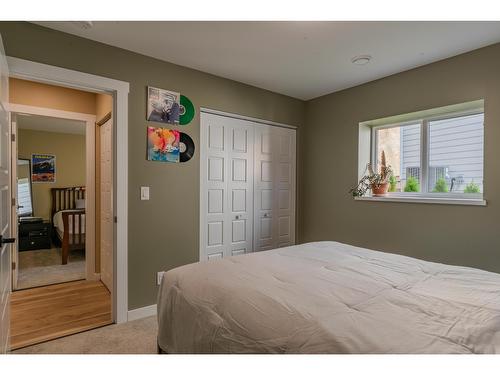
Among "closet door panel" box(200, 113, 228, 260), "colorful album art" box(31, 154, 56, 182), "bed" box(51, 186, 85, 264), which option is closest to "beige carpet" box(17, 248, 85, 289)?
"bed" box(51, 186, 85, 264)


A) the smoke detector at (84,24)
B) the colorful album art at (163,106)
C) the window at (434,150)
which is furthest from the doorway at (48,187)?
the window at (434,150)

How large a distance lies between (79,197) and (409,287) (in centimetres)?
660

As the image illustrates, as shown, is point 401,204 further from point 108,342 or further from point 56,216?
point 56,216

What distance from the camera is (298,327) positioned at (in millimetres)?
1013

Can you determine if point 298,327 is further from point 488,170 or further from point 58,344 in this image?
point 488,170

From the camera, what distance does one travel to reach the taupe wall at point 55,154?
226 inches

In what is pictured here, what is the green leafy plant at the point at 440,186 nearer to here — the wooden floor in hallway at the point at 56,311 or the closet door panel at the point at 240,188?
the closet door panel at the point at 240,188

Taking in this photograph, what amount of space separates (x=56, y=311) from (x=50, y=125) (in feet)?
13.5

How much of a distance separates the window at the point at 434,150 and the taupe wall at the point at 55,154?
5.90 meters

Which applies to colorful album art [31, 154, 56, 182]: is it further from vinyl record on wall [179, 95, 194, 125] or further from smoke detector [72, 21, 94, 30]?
smoke detector [72, 21, 94, 30]

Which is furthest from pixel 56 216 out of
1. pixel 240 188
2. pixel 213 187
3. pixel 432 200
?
pixel 432 200

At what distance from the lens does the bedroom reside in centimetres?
204

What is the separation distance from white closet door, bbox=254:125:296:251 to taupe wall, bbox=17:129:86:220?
4.76m
